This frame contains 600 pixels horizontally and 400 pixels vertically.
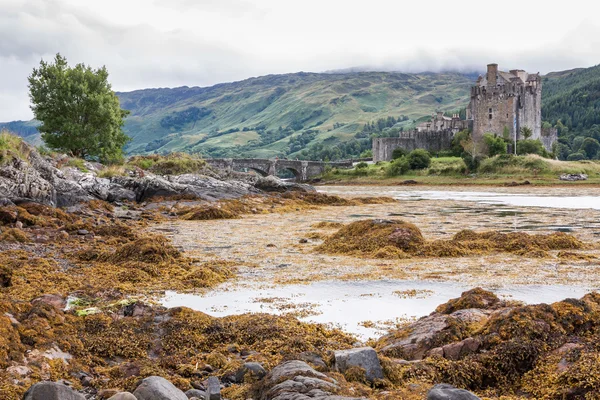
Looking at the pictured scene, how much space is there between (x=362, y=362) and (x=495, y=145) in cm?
9374

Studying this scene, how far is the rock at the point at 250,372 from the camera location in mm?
6809

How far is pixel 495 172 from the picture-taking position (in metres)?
84.4

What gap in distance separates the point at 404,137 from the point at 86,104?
7924 centimetres

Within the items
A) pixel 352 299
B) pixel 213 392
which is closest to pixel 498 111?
pixel 352 299

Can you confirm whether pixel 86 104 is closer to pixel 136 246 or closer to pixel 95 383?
pixel 136 246

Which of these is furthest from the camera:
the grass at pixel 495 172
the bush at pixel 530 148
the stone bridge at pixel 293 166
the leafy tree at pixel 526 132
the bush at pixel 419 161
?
the stone bridge at pixel 293 166

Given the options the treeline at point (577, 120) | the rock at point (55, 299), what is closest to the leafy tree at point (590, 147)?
the treeline at point (577, 120)

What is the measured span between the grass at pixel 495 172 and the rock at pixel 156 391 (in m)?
73.9

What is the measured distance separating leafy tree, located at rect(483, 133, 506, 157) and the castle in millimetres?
4540

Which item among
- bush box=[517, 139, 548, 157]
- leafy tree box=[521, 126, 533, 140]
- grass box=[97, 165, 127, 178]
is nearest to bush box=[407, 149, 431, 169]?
bush box=[517, 139, 548, 157]

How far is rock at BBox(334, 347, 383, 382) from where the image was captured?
6.46m

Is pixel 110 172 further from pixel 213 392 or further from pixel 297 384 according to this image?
pixel 297 384

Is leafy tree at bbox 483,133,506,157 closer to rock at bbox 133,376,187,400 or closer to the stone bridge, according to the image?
the stone bridge

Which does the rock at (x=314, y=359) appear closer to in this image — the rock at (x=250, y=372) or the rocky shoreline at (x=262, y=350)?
the rocky shoreline at (x=262, y=350)
